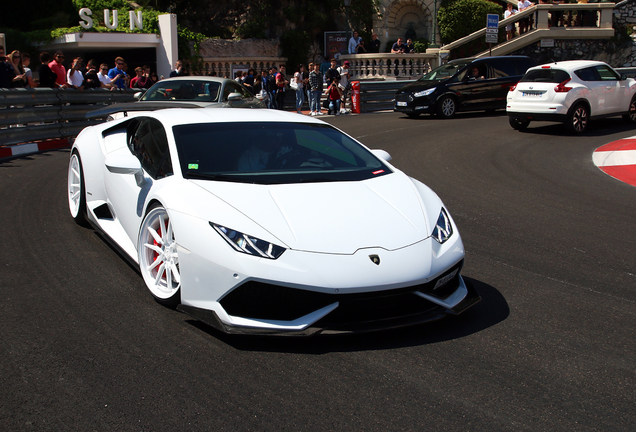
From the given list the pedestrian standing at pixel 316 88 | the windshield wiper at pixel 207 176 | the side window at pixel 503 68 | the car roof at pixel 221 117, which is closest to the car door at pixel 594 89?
the side window at pixel 503 68

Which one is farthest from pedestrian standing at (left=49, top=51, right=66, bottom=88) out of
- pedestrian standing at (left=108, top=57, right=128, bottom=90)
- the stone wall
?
the stone wall

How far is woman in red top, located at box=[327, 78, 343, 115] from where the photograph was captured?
21.4 metres

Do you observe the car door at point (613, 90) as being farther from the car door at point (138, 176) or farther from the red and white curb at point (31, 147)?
the car door at point (138, 176)

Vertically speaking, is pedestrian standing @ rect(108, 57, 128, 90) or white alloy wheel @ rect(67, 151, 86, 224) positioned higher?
pedestrian standing @ rect(108, 57, 128, 90)

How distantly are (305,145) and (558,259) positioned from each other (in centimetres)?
→ 240

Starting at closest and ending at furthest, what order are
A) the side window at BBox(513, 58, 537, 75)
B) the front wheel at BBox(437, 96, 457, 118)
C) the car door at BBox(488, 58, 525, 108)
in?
the front wheel at BBox(437, 96, 457, 118) → the car door at BBox(488, 58, 525, 108) → the side window at BBox(513, 58, 537, 75)

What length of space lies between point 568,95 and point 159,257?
12.2 meters

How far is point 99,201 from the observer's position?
5504mm

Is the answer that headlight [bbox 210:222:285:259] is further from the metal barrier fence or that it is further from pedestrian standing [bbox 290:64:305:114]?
pedestrian standing [bbox 290:64:305:114]

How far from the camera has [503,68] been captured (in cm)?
1945

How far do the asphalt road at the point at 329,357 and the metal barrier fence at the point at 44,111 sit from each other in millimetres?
6989

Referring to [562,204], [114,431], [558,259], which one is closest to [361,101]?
[562,204]

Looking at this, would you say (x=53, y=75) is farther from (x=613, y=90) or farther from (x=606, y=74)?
(x=613, y=90)

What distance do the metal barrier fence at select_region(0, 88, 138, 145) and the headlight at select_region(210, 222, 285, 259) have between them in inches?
388
